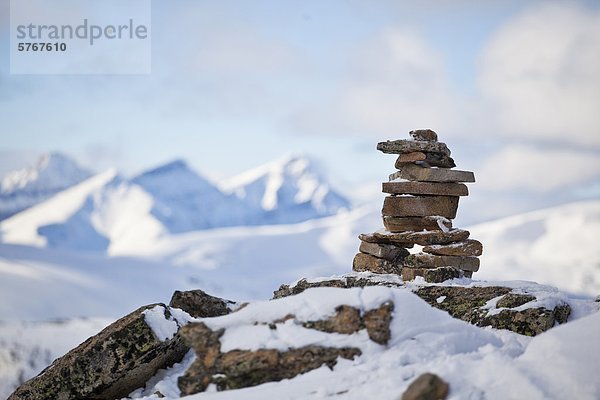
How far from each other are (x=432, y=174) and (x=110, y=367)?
460 inches

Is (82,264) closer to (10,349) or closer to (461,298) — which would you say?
(10,349)

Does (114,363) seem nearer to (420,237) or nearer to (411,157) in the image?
(420,237)

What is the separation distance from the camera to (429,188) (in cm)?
2039

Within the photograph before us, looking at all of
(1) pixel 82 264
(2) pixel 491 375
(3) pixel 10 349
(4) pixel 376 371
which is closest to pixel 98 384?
(4) pixel 376 371

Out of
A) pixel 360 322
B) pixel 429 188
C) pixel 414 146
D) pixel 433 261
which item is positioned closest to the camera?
pixel 360 322

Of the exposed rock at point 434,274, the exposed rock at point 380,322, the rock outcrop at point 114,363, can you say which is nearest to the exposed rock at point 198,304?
the rock outcrop at point 114,363

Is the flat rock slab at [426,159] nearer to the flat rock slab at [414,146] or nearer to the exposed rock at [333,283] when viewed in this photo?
the flat rock slab at [414,146]

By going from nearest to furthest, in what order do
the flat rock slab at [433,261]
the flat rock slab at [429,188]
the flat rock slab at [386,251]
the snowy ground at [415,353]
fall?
the snowy ground at [415,353]
the flat rock slab at [433,261]
the flat rock slab at [386,251]
the flat rock slab at [429,188]

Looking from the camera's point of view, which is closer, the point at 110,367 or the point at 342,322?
the point at 342,322

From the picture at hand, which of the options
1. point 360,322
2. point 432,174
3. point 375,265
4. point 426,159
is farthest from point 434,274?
point 360,322

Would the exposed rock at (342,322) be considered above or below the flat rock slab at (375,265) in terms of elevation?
below

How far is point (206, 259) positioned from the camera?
576ft

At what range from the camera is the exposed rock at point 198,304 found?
15477 millimetres

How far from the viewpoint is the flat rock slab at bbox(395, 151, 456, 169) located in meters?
20.6
